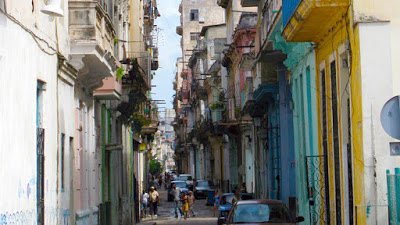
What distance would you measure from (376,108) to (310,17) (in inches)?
108

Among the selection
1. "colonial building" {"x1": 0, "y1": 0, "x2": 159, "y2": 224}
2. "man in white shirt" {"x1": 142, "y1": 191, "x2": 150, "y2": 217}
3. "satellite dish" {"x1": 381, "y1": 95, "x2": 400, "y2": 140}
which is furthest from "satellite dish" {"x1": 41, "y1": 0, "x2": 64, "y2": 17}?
"man in white shirt" {"x1": 142, "y1": 191, "x2": 150, "y2": 217}

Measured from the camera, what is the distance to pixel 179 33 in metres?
112

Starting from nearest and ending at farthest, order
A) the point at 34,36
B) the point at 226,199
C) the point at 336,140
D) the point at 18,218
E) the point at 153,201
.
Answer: the point at 18,218 → the point at 34,36 → the point at 336,140 → the point at 226,199 → the point at 153,201

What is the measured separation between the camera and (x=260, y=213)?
18.2 meters

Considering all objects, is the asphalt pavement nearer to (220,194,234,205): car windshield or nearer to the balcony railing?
(220,194,234,205): car windshield

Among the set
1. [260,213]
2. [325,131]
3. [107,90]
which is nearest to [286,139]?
[107,90]

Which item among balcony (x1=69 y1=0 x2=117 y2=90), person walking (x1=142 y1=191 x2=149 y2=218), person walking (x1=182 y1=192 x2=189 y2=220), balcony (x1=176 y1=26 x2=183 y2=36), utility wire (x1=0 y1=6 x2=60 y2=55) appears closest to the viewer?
utility wire (x1=0 y1=6 x2=60 y2=55)

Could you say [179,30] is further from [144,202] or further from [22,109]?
[22,109]

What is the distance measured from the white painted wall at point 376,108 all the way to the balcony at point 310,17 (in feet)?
3.12

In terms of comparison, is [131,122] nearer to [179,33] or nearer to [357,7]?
[357,7]

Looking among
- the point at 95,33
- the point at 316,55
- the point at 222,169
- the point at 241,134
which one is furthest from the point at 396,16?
the point at 222,169

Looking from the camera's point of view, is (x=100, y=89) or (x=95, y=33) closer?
(x=95, y=33)

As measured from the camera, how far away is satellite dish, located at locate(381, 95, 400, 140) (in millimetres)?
9336

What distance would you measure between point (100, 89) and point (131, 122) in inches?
532
